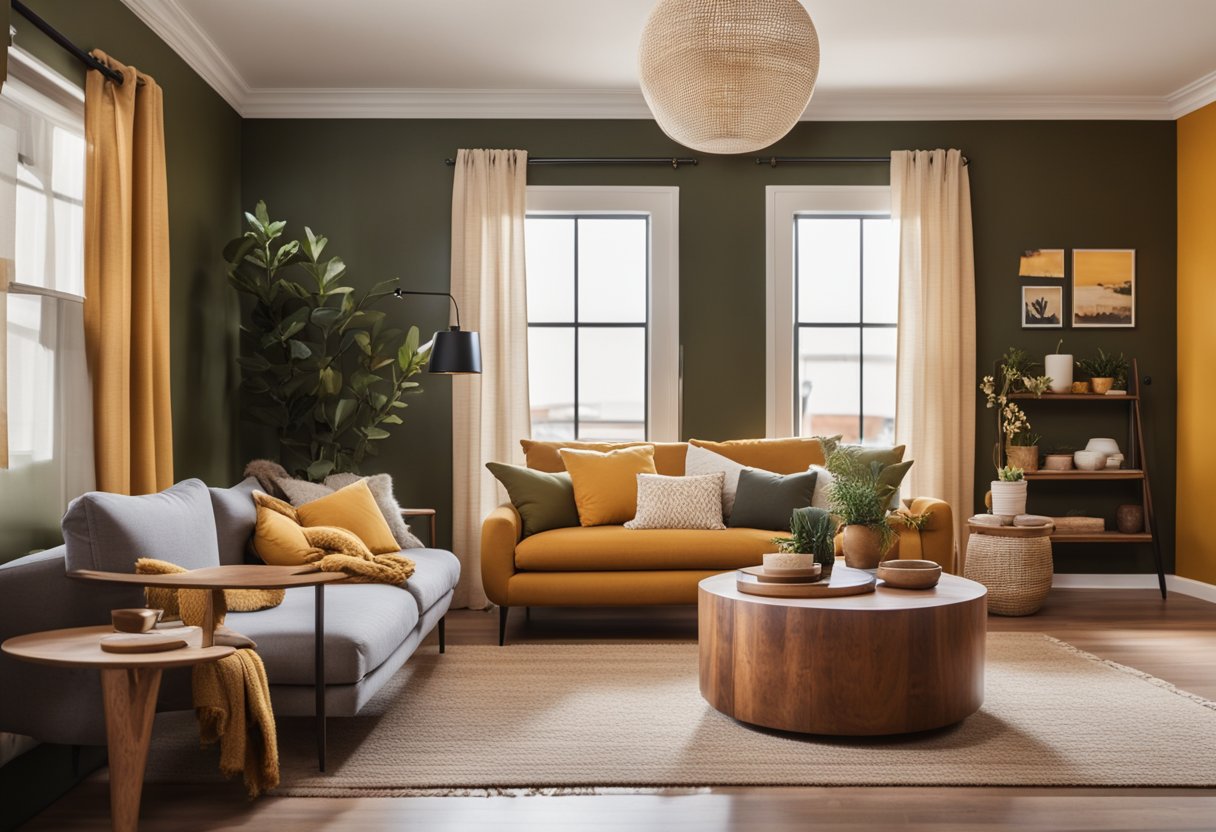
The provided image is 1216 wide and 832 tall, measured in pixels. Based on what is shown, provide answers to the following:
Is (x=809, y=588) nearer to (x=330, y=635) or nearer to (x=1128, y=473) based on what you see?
(x=330, y=635)

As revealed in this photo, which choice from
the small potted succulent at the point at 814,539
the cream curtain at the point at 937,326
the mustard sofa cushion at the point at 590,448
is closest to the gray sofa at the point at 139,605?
the small potted succulent at the point at 814,539

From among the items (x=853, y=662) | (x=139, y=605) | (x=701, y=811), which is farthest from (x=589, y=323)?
(x=701, y=811)

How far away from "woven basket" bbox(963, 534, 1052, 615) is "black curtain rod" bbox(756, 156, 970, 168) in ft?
7.92

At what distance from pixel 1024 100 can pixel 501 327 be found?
357 cm

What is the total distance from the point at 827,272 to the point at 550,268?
1.77m

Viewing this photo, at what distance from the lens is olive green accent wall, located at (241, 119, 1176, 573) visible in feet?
19.2

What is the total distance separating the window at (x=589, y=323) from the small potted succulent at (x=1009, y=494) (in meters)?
2.10

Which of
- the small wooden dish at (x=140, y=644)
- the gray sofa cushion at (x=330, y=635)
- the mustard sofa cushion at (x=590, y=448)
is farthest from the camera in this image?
the mustard sofa cushion at (x=590, y=448)

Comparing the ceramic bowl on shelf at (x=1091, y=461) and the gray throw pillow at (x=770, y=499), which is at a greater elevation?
the ceramic bowl on shelf at (x=1091, y=461)

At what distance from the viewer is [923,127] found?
5.94 meters

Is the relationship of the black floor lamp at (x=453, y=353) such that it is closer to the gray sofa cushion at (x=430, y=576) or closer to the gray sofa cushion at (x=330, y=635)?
the gray sofa cushion at (x=430, y=576)

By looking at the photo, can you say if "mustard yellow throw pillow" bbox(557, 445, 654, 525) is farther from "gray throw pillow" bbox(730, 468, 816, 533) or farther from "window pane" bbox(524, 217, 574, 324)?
"window pane" bbox(524, 217, 574, 324)

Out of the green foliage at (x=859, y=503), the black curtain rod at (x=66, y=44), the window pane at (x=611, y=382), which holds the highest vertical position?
the black curtain rod at (x=66, y=44)

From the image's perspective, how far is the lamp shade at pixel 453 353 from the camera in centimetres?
484
